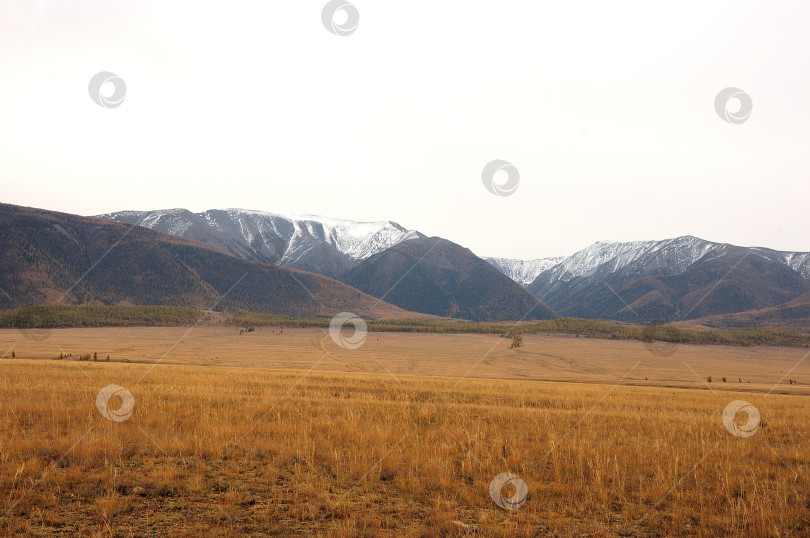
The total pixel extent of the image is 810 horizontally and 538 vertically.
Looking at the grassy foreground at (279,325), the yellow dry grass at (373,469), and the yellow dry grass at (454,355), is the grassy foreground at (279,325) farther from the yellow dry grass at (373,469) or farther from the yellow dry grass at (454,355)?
the yellow dry grass at (373,469)

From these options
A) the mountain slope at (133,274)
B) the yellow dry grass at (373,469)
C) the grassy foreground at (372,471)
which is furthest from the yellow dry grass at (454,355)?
the mountain slope at (133,274)

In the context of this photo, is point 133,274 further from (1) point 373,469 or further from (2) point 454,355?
(1) point 373,469

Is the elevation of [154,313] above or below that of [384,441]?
below

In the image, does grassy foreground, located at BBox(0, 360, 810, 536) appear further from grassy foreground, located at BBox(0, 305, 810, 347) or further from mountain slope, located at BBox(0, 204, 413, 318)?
mountain slope, located at BBox(0, 204, 413, 318)

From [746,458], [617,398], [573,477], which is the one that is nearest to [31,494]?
[573,477]

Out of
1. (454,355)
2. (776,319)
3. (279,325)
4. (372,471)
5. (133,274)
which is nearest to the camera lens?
(372,471)

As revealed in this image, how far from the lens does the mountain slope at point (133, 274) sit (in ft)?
382

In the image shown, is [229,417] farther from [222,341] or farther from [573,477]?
[222,341]

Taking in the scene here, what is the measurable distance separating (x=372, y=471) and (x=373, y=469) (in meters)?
0.06

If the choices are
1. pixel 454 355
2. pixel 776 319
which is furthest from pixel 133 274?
pixel 776 319

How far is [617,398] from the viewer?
62.5ft

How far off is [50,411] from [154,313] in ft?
279

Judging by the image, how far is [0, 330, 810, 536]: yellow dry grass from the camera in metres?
5.95

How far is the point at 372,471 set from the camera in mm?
7672
